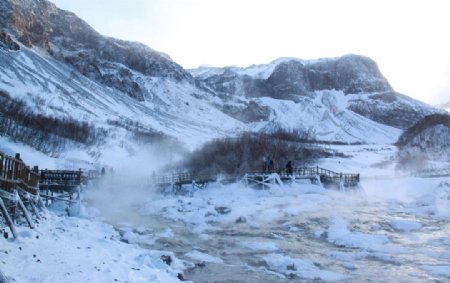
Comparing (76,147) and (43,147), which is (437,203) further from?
(76,147)

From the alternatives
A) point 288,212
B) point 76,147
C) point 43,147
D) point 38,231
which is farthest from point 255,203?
point 76,147

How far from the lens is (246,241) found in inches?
736

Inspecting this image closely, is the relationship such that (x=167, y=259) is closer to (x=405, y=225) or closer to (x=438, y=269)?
(x=438, y=269)

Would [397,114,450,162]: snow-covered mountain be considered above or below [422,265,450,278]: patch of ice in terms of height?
above

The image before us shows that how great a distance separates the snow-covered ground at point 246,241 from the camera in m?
10.3

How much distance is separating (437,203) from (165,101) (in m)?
139

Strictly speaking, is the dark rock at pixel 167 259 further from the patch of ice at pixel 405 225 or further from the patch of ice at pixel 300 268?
the patch of ice at pixel 405 225

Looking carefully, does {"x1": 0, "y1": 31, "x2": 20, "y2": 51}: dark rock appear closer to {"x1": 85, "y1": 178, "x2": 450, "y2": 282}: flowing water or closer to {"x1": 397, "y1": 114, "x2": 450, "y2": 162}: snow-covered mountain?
{"x1": 397, "y1": 114, "x2": 450, "y2": 162}: snow-covered mountain

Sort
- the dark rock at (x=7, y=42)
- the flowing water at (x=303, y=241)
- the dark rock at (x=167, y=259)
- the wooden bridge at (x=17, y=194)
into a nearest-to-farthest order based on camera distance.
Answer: the wooden bridge at (x=17, y=194) → the dark rock at (x=167, y=259) → the flowing water at (x=303, y=241) → the dark rock at (x=7, y=42)

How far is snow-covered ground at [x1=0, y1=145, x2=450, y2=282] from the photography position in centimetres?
1030

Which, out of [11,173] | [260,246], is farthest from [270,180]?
[11,173]

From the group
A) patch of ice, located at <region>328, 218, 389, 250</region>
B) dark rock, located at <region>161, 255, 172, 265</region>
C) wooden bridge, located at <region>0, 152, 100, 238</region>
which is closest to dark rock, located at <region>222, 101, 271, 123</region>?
patch of ice, located at <region>328, 218, 389, 250</region>

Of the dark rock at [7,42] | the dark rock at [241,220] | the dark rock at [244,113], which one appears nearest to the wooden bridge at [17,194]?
the dark rock at [241,220]

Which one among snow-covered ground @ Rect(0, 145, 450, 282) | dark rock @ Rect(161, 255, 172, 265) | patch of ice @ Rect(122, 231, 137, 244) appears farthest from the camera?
patch of ice @ Rect(122, 231, 137, 244)
